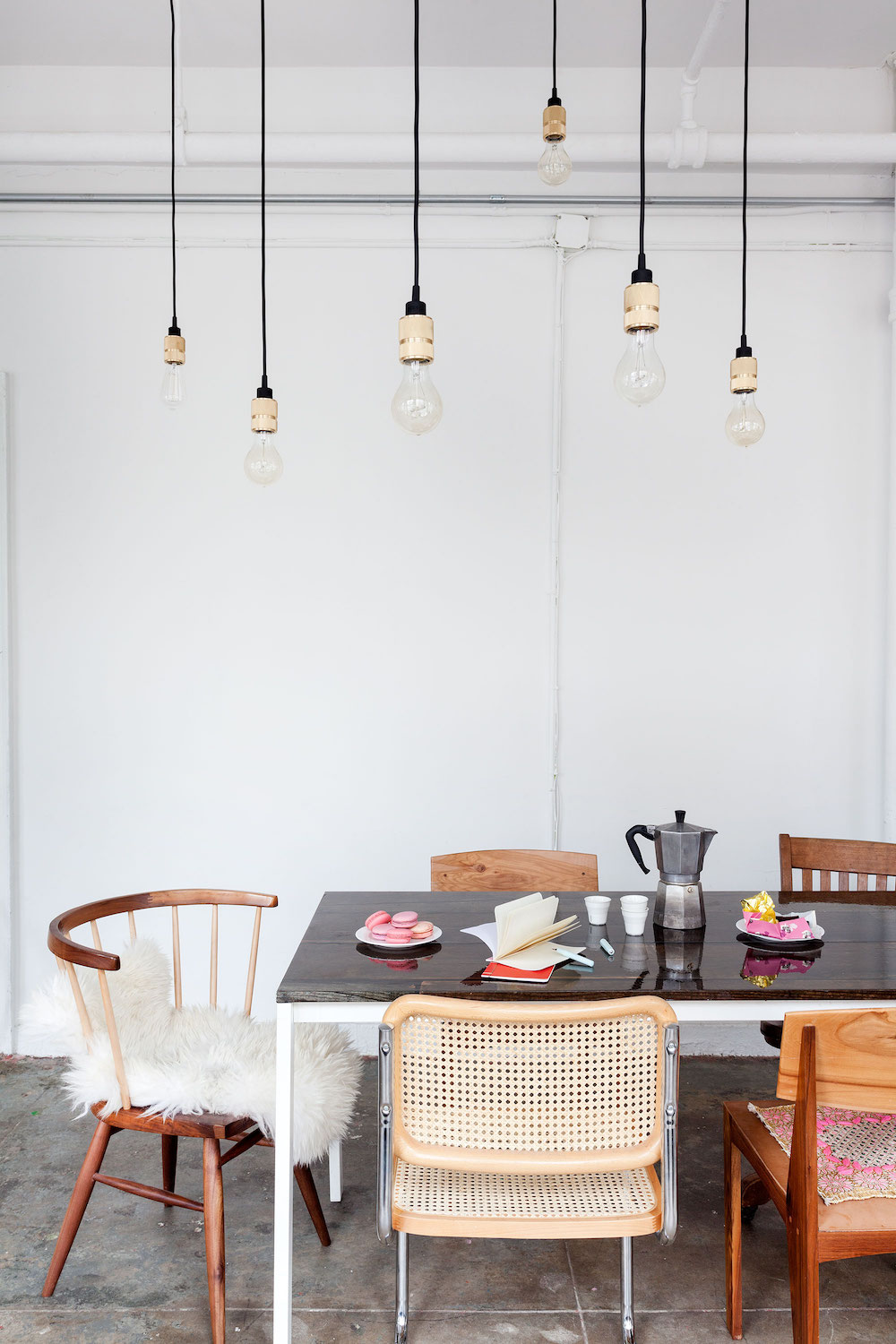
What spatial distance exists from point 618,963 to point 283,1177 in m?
0.82

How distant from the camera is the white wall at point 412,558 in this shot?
3574 mm

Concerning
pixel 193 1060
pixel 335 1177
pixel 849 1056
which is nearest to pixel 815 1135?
pixel 849 1056

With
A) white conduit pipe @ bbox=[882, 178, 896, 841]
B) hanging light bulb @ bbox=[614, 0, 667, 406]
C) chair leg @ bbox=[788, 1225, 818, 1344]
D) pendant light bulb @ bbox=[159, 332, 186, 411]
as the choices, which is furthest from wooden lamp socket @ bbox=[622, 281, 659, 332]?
white conduit pipe @ bbox=[882, 178, 896, 841]

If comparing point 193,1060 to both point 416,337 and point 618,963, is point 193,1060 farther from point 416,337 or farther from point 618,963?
point 416,337

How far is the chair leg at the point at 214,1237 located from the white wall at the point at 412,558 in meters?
1.61

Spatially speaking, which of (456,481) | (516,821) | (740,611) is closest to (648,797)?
(516,821)

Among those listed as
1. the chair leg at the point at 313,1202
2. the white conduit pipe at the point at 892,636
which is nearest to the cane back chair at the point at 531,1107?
the chair leg at the point at 313,1202

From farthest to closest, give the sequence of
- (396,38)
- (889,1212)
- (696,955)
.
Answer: (396,38) → (696,955) → (889,1212)

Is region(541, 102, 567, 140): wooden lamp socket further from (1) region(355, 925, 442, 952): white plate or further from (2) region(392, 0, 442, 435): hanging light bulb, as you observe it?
(1) region(355, 925, 442, 952): white plate

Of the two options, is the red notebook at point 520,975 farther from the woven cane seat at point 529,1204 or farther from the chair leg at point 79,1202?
the chair leg at point 79,1202

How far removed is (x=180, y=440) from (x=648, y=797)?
2282mm

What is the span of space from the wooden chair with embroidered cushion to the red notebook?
0.49 meters

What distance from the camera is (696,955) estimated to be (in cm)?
208

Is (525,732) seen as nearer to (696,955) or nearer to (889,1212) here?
(696,955)
